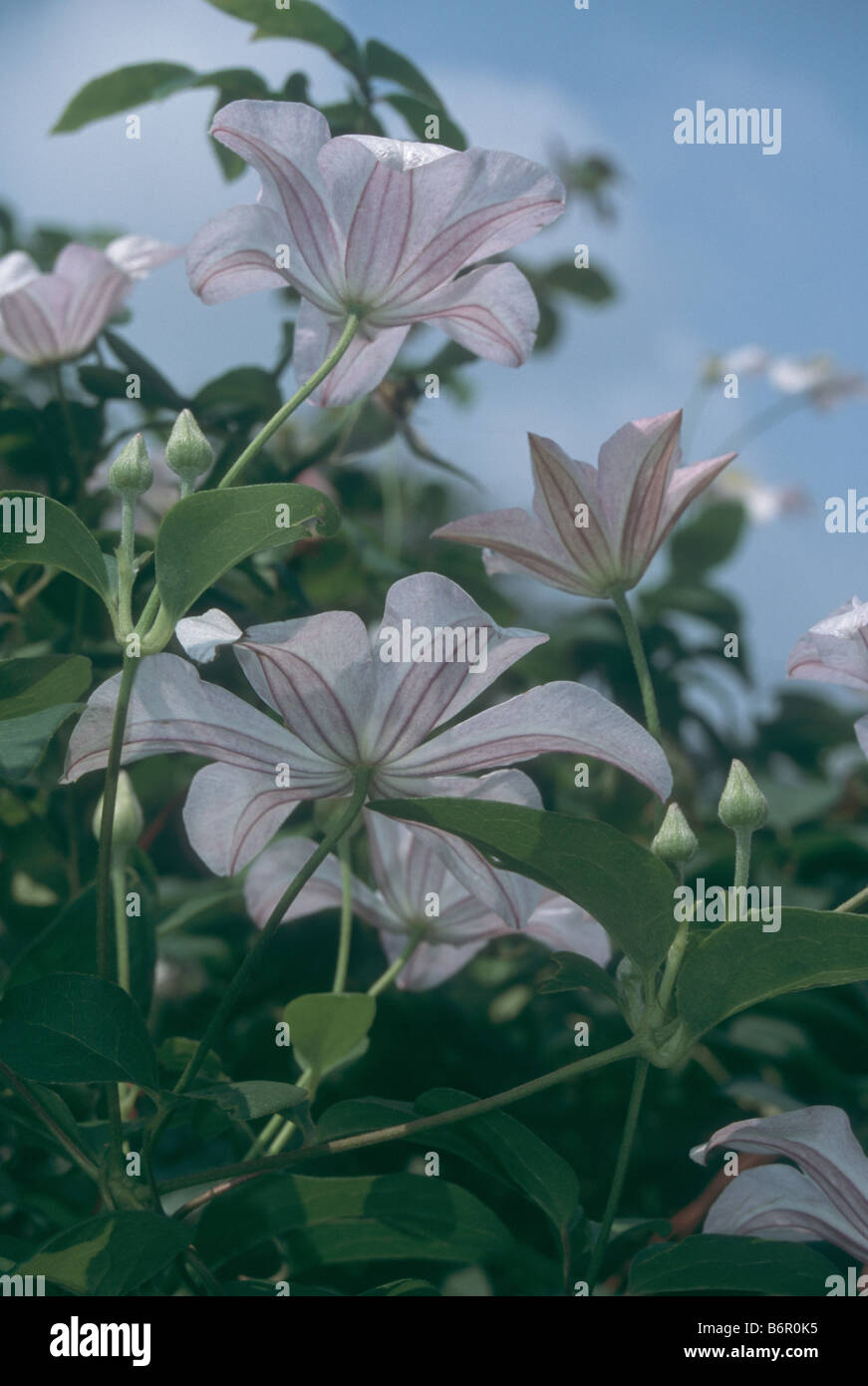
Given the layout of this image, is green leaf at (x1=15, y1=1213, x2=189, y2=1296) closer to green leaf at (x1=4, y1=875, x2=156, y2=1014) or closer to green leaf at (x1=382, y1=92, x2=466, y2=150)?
green leaf at (x1=4, y1=875, x2=156, y2=1014)

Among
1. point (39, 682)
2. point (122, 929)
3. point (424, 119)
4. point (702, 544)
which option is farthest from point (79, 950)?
point (702, 544)

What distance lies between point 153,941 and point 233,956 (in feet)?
0.85

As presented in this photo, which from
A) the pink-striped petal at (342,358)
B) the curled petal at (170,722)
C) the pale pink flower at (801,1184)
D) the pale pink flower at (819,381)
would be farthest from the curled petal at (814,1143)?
the pale pink flower at (819,381)

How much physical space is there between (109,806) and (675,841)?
0.18 m

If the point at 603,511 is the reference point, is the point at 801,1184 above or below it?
below

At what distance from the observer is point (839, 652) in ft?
1.41

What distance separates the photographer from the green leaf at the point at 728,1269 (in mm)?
403

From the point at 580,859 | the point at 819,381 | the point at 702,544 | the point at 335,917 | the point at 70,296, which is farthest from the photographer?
the point at 819,381

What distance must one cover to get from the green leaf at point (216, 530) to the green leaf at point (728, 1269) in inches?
10.6

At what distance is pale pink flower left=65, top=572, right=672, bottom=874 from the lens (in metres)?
0.38

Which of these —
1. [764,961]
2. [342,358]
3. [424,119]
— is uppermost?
[424,119]

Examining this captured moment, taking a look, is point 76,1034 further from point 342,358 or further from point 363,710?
point 342,358

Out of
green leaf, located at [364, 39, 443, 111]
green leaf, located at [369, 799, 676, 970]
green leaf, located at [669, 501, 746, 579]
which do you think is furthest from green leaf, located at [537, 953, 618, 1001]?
green leaf, located at [669, 501, 746, 579]
